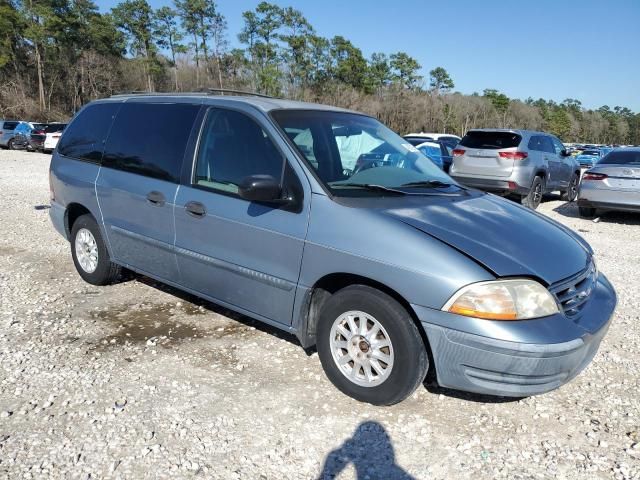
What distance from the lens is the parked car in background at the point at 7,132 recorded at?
27203 mm

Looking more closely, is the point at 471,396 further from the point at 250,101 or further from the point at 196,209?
the point at 250,101

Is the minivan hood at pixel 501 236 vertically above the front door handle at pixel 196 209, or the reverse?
the minivan hood at pixel 501 236

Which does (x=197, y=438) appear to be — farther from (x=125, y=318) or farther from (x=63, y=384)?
(x=125, y=318)

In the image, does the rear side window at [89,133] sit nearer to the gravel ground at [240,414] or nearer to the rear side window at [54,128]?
the gravel ground at [240,414]

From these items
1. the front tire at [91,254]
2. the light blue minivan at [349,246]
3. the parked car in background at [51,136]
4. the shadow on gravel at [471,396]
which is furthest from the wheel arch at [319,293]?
the parked car in background at [51,136]

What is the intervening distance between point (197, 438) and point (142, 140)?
2638 mm

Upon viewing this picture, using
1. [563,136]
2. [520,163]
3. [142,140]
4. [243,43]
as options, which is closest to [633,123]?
[563,136]

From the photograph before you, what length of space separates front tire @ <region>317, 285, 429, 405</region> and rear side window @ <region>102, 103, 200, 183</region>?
177 cm

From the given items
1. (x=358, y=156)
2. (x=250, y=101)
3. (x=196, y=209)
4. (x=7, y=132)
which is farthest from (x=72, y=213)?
(x=7, y=132)

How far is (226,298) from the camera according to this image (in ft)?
12.3

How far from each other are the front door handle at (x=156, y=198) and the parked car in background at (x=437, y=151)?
12305mm

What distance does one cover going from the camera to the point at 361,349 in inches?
121

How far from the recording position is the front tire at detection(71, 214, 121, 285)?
491 cm

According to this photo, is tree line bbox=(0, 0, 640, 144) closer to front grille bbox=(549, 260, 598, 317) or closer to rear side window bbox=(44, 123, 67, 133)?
rear side window bbox=(44, 123, 67, 133)
